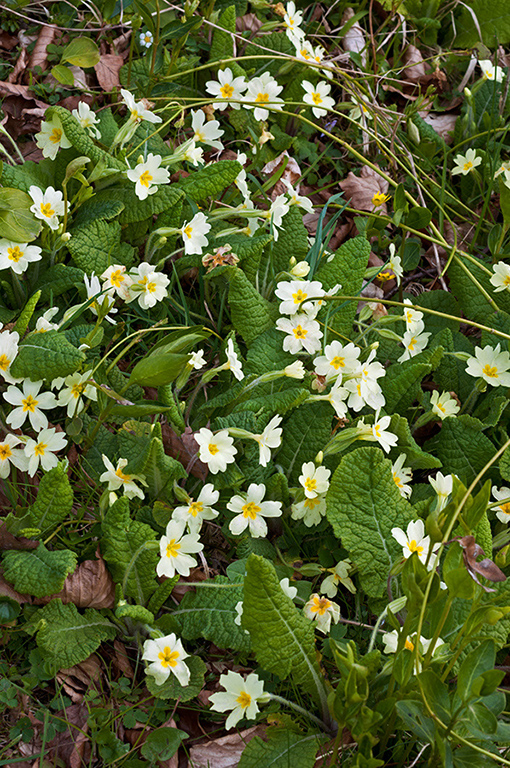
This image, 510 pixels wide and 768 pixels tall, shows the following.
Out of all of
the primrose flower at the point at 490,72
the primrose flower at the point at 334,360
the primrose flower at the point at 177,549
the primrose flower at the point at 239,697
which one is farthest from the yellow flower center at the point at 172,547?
the primrose flower at the point at 490,72

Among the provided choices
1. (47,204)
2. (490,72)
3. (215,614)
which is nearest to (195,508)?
(215,614)

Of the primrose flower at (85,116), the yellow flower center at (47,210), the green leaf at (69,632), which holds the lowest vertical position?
the green leaf at (69,632)

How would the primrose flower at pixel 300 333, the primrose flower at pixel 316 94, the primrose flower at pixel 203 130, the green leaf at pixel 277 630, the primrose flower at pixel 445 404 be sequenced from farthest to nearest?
the primrose flower at pixel 316 94 < the primrose flower at pixel 203 130 < the primrose flower at pixel 445 404 < the primrose flower at pixel 300 333 < the green leaf at pixel 277 630

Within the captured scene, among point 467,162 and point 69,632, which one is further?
point 467,162

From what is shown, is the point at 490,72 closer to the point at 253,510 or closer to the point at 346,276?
the point at 346,276

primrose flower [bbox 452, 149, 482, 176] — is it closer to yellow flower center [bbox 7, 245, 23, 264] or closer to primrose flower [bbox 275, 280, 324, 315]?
primrose flower [bbox 275, 280, 324, 315]

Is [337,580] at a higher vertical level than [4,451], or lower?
lower

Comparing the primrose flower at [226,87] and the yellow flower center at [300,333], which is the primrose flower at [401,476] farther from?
the primrose flower at [226,87]
